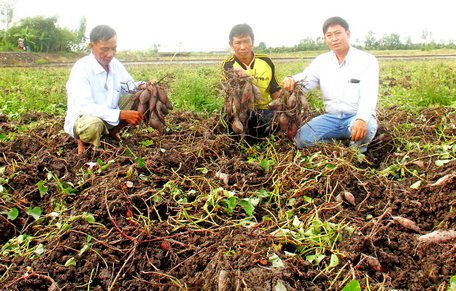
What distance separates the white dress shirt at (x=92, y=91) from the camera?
357 cm

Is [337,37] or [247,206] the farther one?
[337,37]

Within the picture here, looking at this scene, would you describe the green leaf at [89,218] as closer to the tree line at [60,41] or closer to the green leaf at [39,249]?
the green leaf at [39,249]

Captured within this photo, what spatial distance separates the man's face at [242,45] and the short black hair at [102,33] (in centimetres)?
88

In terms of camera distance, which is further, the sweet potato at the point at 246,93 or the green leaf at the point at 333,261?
the sweet potato at the point at 246,93

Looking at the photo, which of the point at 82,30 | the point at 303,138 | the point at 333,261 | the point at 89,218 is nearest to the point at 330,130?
the point at 303,138

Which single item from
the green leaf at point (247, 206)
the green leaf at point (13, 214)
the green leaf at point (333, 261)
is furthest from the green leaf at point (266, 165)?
the green leaf at point (13, 214)

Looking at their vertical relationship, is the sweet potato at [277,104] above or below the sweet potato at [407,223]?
above

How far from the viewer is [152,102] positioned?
12.1 ft

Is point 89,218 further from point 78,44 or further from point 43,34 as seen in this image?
point 78,44

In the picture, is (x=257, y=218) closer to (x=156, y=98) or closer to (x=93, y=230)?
(x=93, y=230)

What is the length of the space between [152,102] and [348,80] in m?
1.46

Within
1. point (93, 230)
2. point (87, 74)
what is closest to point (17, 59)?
point (87, 74)

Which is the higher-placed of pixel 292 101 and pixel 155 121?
pixel 292 101

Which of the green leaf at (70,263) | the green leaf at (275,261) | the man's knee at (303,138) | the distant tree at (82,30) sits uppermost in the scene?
the distant tree at (82,30)
